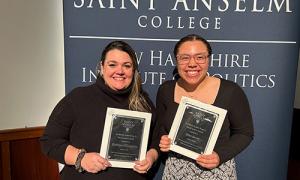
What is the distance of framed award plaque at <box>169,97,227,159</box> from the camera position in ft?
4.96

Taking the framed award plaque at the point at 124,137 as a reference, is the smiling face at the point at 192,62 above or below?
above

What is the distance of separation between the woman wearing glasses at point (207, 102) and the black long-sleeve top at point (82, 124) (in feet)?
0.82

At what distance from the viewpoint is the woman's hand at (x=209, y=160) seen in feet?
4.93

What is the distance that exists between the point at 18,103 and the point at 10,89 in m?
0.10

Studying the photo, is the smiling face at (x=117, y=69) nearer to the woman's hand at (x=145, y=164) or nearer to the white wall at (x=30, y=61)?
the woman's hand at (x=145, y=164)

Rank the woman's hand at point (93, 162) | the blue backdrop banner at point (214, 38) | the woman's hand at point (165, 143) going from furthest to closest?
the blue backdrop banner at point (214, 38), the woman's hand at point (165, 143), the woman's hand at point (93, 162)

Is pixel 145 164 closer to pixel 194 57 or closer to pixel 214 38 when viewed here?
pixel 194 57

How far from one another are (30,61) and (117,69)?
832 millimetres

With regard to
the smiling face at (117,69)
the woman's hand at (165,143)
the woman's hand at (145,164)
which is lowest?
the woman's hand at (145,164)

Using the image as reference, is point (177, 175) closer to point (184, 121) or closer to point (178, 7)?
point (184, 121)

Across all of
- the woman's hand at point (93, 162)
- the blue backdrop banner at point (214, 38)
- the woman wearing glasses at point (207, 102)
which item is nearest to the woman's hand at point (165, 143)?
the woman wearing glasses at point (207, 102)

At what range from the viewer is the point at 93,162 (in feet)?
4.74

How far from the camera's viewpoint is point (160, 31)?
196 centimetres

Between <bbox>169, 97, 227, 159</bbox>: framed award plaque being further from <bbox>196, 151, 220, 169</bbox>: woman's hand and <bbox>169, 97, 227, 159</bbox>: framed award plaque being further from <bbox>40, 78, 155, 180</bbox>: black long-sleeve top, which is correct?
<bbox>40, 78, 155, 180</bbox>: black long-sleeve top
